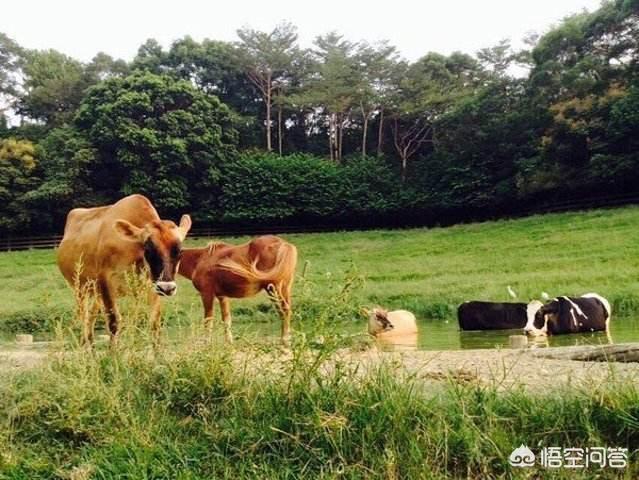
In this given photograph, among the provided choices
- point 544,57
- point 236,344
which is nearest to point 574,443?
point 236,344

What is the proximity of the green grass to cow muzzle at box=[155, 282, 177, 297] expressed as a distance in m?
0.95

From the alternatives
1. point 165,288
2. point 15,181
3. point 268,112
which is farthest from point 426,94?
point 165,288

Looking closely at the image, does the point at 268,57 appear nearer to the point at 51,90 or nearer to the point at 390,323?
the point at 51,90

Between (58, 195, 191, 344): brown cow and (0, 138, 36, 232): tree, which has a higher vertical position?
(0, 138, 36, 232): tree

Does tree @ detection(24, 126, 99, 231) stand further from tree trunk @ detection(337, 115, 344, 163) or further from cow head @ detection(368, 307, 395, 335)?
cow head @ detection(368, 307, 395, 335)

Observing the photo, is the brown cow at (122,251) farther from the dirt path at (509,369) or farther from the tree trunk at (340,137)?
the tree trunk at (340,137)

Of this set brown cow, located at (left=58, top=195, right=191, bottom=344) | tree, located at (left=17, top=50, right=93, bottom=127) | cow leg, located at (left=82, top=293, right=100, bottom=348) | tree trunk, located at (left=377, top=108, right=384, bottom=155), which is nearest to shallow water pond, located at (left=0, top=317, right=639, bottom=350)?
cow leg, located at (left=82, top=293, right=100, bottom=348)

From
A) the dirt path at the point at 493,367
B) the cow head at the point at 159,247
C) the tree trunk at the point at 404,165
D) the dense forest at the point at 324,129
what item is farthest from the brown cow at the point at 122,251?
the tree trunk at the point at 404,165

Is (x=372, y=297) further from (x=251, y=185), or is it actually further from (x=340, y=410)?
(x=251, y=185)

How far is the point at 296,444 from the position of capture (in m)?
3.84

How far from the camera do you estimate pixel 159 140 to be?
39.0 meters

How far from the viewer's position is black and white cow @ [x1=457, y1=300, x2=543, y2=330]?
12.3 meters

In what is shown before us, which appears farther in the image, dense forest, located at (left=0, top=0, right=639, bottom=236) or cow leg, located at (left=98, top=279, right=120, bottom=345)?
dense forest, located at (left=0, top=0, right=639, bottom=236)

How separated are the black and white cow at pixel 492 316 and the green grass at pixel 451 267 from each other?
7.53 feet
